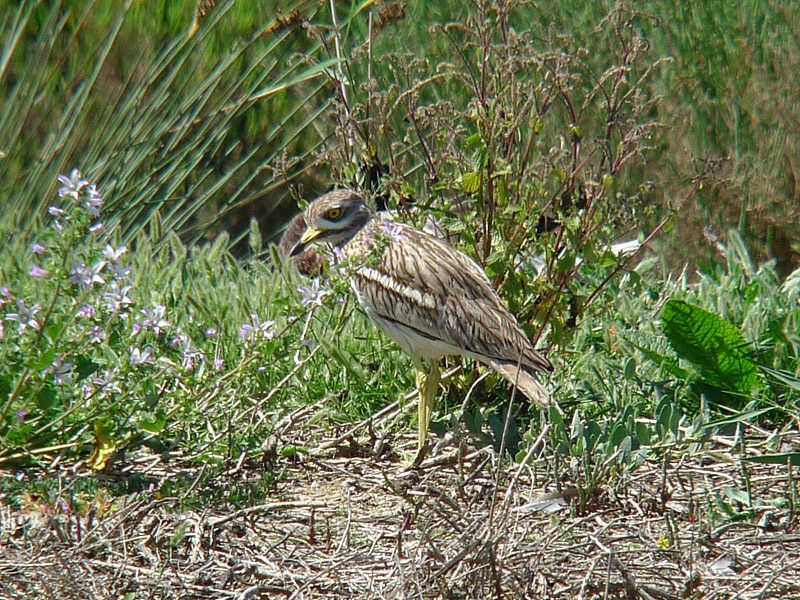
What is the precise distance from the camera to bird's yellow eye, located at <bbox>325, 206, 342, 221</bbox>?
438 centimetres

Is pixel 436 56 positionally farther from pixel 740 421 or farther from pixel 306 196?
pixel 740 421

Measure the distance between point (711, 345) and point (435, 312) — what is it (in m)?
1.04

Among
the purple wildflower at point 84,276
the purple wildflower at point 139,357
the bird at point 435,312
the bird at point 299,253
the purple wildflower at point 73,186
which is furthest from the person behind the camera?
the bird at point 299,253

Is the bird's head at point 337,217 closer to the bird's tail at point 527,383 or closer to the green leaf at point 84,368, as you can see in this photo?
the bird's tail at point 527,383

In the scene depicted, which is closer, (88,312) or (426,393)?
(88,312)

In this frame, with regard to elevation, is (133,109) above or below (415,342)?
below

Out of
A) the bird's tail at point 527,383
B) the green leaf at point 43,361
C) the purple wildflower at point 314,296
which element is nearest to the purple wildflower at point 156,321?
the green leaf at point 43,361

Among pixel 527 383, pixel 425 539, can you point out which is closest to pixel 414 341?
pixel 527 383

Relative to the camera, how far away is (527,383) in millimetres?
3848

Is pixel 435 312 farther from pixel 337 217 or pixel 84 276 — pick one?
pixel 84 276

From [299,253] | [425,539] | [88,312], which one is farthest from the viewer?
[299,253]

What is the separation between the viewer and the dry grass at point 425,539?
2914 mm

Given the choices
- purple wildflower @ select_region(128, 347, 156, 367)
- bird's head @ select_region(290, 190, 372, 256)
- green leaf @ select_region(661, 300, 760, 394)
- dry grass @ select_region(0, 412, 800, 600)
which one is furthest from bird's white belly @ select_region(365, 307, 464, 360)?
purple wildflower @ select_region(128, 347, 156, 367)

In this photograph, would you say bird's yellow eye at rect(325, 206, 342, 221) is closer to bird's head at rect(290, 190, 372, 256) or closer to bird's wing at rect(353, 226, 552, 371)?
bird's head at rect(290, 190, 372, 256)
